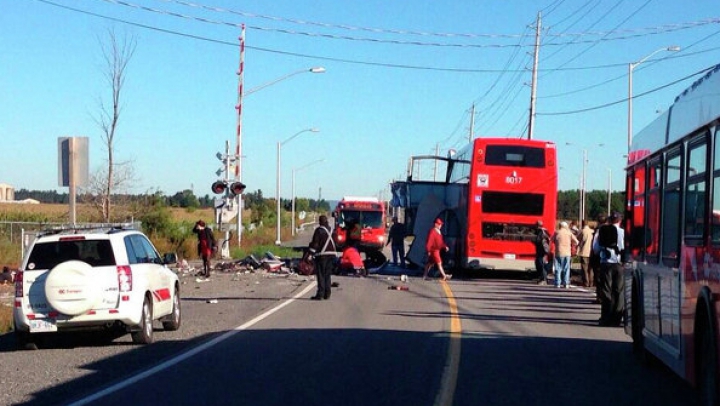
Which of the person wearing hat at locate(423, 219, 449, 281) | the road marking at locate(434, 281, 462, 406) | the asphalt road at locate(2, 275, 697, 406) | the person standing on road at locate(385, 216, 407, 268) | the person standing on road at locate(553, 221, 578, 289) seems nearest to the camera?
the road marking at locate(434, 281, 462, 406)

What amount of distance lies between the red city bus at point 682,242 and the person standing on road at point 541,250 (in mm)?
16388

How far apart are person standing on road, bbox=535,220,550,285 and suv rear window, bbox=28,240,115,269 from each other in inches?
689

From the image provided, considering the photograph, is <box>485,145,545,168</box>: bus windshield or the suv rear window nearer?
the suv rear window

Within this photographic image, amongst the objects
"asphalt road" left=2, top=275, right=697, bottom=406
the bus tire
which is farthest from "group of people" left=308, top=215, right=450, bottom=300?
the bus tire

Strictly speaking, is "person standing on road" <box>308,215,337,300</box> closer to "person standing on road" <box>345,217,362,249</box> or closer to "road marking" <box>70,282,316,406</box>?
"road marking" <box>70,282,316,406</box>

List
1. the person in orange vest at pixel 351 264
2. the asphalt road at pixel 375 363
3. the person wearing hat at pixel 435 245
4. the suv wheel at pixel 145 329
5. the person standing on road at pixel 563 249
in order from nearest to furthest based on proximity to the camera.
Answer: the asphalt road at pixel 375 363 < the suv wheel at pixel 145 329 < the person standing on road at pixel 563 249 < the person wearing hat at pixel 435 245 < the person in orange vest at pixel 351 264

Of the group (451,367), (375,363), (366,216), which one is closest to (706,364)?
(451,367)

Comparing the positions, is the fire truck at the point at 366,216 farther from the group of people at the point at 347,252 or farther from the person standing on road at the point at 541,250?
the person standing on road at the point at 541,250

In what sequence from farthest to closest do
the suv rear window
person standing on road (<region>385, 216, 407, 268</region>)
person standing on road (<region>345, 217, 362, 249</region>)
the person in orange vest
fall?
person standing on road (<region>385, 216, 407, 268</region>)
person standing on road (<region>345, 217, 362, 249</region>)
the person in orange vest
the suv rear window

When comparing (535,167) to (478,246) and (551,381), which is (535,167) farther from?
(551,381)

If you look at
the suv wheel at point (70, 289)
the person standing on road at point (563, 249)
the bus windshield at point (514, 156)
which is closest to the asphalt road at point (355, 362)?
the suv wheel at point (70, 289)

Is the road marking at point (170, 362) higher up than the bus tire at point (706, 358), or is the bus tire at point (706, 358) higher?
the bus tire at point (706, 358)

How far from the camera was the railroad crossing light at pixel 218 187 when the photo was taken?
3906cm

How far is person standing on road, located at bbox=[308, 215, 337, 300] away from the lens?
73.0ft
